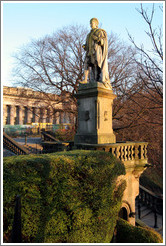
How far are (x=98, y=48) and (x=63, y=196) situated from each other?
6.08 m

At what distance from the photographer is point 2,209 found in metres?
3.62

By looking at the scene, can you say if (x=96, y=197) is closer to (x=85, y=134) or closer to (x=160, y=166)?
(x=85, y=134)

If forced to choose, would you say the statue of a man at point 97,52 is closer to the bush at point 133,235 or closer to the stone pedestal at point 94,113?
the stone pedestal at point 94,113

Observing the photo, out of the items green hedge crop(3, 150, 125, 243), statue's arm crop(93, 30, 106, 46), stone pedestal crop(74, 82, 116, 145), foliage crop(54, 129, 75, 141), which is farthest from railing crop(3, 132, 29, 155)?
green hedge crop(3, 150, 125, 243)

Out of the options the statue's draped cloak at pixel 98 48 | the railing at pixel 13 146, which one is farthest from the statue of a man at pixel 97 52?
the railing at pixel 13 146

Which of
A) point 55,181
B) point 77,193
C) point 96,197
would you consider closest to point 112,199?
point 96,197

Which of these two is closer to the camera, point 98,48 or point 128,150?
point 128,150

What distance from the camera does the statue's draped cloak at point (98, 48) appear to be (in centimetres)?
831

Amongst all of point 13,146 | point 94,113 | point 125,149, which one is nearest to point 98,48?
point 94,113

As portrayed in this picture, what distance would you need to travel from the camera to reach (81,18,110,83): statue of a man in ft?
27.3

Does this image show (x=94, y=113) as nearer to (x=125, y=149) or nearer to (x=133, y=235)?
(x=125, y=149)

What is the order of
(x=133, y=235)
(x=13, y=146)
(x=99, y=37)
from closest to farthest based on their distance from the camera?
(x=133, y=235) < (x=99, y=37) < (x=13, y=146)

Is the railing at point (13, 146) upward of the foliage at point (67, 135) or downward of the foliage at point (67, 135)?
downward

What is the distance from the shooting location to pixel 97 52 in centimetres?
844
